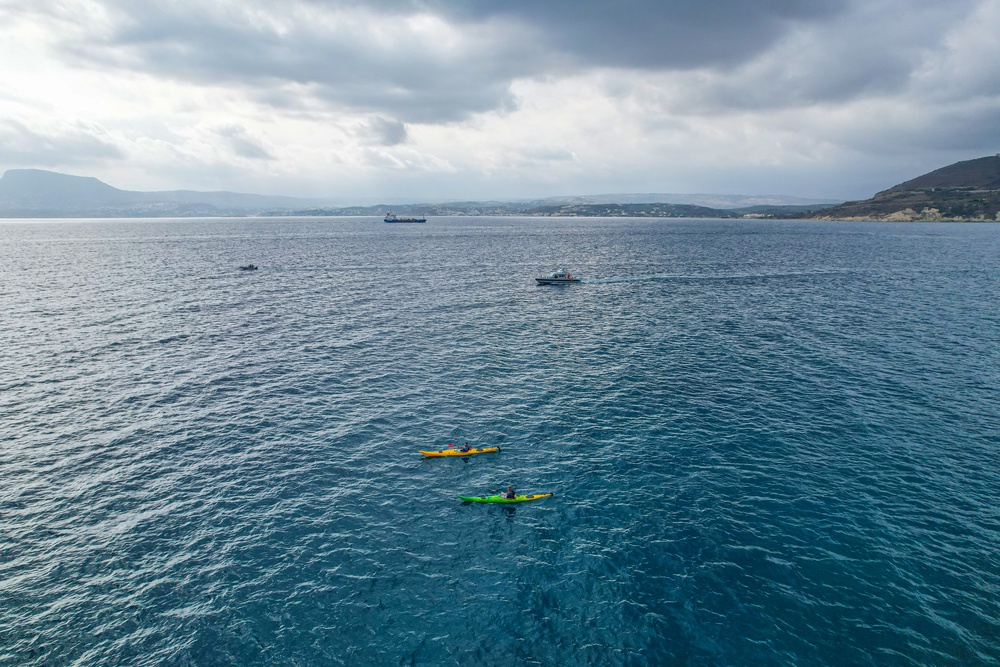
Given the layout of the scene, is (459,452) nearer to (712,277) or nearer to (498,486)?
(498,486)

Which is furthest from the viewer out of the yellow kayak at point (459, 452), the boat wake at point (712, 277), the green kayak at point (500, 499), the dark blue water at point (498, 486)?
the boat wake at point (712, 277)

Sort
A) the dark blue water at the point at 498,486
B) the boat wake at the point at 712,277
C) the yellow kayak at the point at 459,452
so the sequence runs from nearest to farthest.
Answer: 1. the dark blue water at the point at 498,486
2. the yellow kayak at the point at 459,452
3. the boat wake at the point at 712,277

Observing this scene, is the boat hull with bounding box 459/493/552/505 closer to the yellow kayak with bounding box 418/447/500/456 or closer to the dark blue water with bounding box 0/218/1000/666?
the dark blue water with bounding box 0/218/1000/666

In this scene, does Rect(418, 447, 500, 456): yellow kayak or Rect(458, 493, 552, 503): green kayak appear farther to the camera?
Rect(418, 447, 500, 456): yellow kayak

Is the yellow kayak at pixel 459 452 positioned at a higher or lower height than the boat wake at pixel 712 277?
higher

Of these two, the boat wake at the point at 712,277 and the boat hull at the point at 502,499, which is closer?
the boat hull at the point at 502,499

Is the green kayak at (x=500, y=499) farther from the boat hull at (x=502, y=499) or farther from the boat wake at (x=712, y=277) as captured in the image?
the boat wake at (x=712, y=277)

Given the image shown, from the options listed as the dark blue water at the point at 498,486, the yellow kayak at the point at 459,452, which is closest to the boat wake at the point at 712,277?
the dark blue water at the point at 498,486

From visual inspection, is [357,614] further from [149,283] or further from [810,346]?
[149,283]

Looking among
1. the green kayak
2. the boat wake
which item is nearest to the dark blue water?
the green kayak
